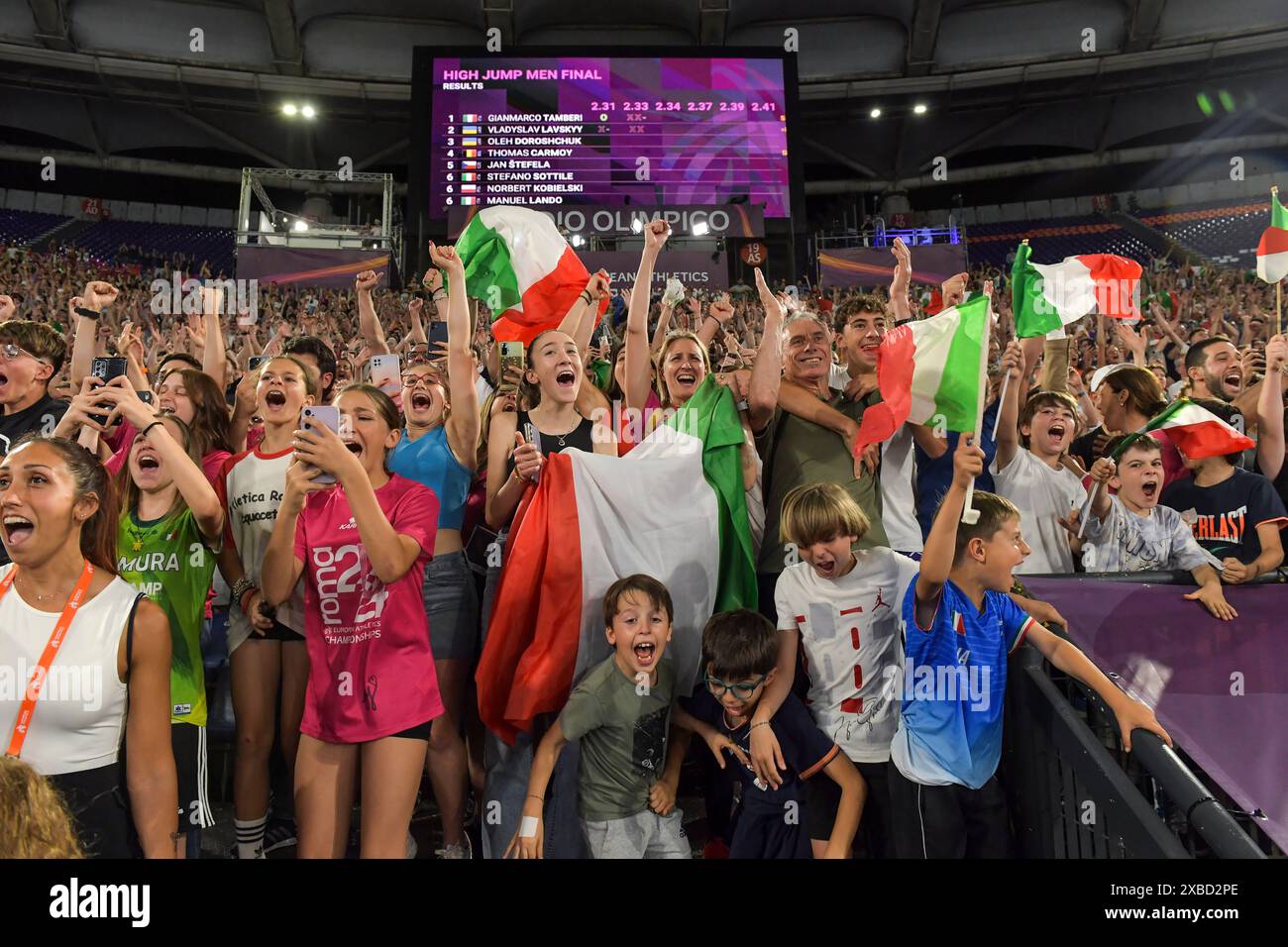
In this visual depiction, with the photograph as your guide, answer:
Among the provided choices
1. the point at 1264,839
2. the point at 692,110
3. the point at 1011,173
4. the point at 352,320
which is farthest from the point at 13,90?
the point at 1264,839

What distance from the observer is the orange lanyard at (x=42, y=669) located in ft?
6.72

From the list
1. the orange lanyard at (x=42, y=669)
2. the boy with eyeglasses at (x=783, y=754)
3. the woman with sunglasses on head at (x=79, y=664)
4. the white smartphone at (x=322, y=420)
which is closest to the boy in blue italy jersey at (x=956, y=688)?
the boy with eyeglasses at (x=783, y=754)

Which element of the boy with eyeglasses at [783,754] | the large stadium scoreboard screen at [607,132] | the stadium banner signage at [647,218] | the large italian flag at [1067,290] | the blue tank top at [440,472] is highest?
the large stadium scoreboard screen at [607,132]

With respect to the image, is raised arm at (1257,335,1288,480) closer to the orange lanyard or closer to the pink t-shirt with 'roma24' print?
the pink t-shirt with 'roma24' print

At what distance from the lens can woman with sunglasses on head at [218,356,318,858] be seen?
9.01 ft

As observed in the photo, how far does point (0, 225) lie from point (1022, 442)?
21797 millimetres

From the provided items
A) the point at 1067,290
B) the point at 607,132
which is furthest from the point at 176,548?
the point at 607,132

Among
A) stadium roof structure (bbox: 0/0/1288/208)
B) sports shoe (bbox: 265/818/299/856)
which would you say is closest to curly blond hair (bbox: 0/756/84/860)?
sports shoe (bbox: 265/818/299/856)

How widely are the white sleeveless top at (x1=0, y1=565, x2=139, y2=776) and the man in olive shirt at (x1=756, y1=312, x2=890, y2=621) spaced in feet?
6.12

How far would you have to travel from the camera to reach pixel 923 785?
2.51 meters

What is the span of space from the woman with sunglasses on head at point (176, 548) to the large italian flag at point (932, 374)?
1.98 metres

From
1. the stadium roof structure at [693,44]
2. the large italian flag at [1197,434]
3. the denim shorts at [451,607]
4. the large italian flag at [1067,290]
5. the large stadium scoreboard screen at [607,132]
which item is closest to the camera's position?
the denim shorts at [451,607]

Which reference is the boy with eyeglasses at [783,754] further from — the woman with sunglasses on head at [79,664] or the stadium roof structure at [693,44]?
the stadium roof structure at [693,44]
